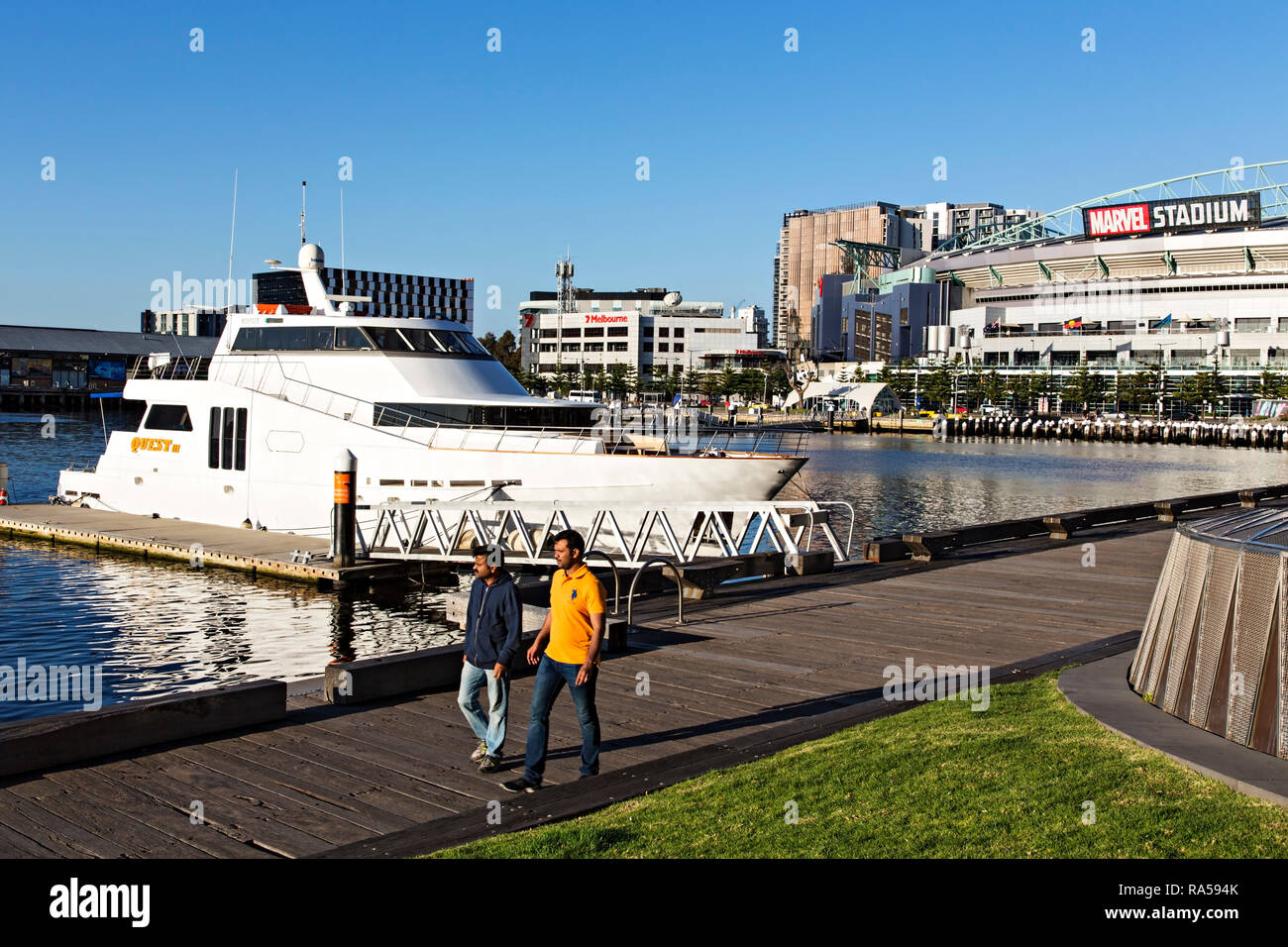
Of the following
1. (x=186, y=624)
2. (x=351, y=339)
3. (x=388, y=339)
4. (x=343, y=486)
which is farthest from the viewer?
(x=351, y=339)

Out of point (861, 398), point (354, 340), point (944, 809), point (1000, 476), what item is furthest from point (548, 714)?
point (861, 398)

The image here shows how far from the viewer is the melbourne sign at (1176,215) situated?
148 meters

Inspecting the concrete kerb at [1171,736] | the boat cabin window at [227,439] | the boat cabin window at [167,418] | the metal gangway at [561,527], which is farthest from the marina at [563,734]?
the boat cabin window at [167,418]

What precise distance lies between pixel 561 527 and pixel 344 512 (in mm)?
4870

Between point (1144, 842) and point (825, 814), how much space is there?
6.09 feet

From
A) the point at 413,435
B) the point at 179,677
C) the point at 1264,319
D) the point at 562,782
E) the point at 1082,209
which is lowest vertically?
the point at 179,677

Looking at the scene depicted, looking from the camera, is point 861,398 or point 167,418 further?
point 861,398

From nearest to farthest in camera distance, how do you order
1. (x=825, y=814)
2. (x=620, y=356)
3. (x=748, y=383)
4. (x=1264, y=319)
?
1. (x=825, y=814)
2. (x=1264, y=319)
3. (x=748, y=383)
4. (x=620, y=356)

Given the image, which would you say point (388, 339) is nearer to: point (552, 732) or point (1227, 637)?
point (552, 732)

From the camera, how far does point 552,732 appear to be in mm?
10180

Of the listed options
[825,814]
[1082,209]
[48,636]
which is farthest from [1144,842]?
[1082,209]

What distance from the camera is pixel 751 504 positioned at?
22.9 metres

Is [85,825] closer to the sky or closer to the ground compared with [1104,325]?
closer to the ground
